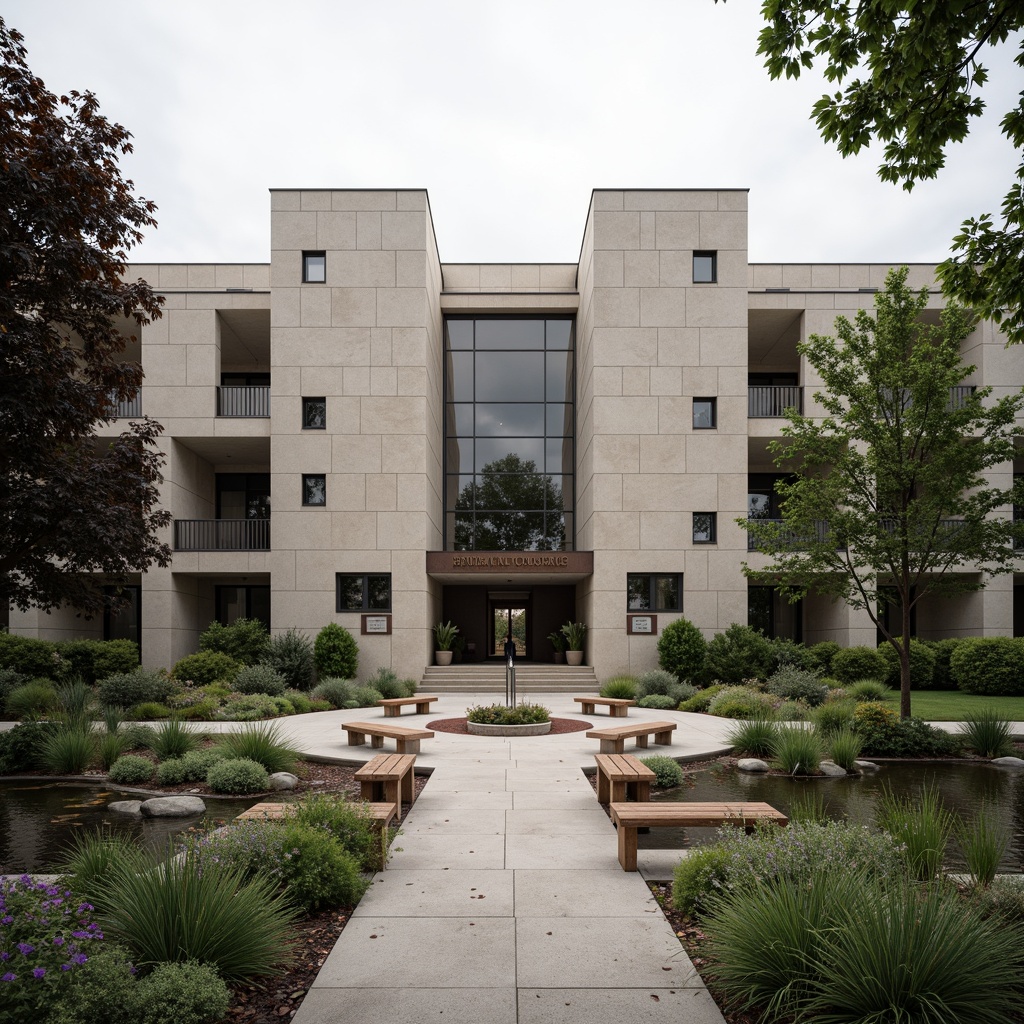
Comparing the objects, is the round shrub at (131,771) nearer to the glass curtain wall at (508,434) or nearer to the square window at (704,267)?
the glass curtain wall at (508,434)

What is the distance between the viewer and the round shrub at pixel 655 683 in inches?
787

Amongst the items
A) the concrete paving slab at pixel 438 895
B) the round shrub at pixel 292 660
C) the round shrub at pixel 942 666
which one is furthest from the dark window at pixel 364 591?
the concrete paving slab at pixel 438 895

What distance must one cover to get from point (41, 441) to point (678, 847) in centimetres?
811

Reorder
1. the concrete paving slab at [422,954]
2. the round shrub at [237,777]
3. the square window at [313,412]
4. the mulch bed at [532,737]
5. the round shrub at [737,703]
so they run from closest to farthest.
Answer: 1. the concrete paving slab at [422,954]
2. the round shrub at [237,777]
3. the mulch bed at [532,737]
4. the round shrub at [737,703]
5. the square window at [313,412]

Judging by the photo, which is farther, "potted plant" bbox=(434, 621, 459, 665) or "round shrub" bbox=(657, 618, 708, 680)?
"potted plant" bbox=(434, 621, 459, 665)

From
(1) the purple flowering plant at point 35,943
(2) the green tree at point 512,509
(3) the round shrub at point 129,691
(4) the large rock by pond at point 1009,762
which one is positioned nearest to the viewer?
(1) the purple flowering plant at point 35,943

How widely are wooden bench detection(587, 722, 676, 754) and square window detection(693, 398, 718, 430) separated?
41.8ft

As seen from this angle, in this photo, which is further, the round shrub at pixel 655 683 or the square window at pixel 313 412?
the square window at pixel 313 412

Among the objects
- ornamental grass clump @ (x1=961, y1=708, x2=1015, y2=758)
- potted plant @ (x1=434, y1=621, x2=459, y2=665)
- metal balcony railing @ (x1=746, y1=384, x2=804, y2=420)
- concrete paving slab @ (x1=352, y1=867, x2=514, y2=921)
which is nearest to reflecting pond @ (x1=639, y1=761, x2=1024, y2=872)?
ornamental grass clump @ (x1=961, y1=708, x2=1015, y2=758)

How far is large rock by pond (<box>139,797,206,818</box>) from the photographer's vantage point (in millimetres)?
8703

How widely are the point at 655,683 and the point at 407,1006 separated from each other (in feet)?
54.9

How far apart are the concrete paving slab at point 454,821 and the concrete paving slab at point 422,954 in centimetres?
235

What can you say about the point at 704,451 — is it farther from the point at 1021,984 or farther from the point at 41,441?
the point at 1021,984

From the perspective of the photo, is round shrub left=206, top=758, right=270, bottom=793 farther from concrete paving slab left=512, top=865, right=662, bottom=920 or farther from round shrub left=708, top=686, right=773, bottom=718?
round shrub left=708, top=686, right=773, bottom=718
